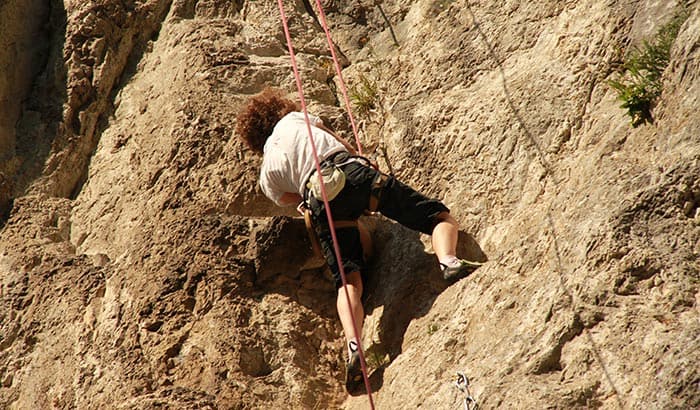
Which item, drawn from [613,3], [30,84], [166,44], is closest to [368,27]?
[166,44]

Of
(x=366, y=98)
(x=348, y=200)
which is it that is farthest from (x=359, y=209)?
(x=366, y=98)

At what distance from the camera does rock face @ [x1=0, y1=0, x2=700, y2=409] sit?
4.86 meters

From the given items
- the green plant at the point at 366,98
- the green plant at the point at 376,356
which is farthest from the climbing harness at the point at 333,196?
the green plant at the point at 366,98

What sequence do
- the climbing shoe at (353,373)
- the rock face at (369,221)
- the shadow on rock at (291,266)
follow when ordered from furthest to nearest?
the shadow on rock at (291,266)
the climbing shoe at (353,373)
the rock face at (369,221)

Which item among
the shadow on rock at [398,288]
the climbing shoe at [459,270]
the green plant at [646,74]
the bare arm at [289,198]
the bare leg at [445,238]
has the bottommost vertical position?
the shadow on rock at [398,288]

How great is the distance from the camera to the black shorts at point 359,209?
6.09m

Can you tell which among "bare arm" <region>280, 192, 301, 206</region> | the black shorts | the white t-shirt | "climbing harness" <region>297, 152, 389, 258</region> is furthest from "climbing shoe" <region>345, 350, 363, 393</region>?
"bare arm" <region>280, 192, 301, 206</region>

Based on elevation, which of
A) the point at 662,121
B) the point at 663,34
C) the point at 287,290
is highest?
the point at 663,34

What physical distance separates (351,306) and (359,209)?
27.6 inches

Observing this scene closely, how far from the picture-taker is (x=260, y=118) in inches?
266

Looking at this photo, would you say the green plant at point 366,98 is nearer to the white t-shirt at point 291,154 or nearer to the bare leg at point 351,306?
the white t-shirt at point 291,154

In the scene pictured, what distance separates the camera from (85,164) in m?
8.51

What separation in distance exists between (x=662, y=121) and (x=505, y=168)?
126 centimetres

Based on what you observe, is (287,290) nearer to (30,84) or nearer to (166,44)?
(166,44)
